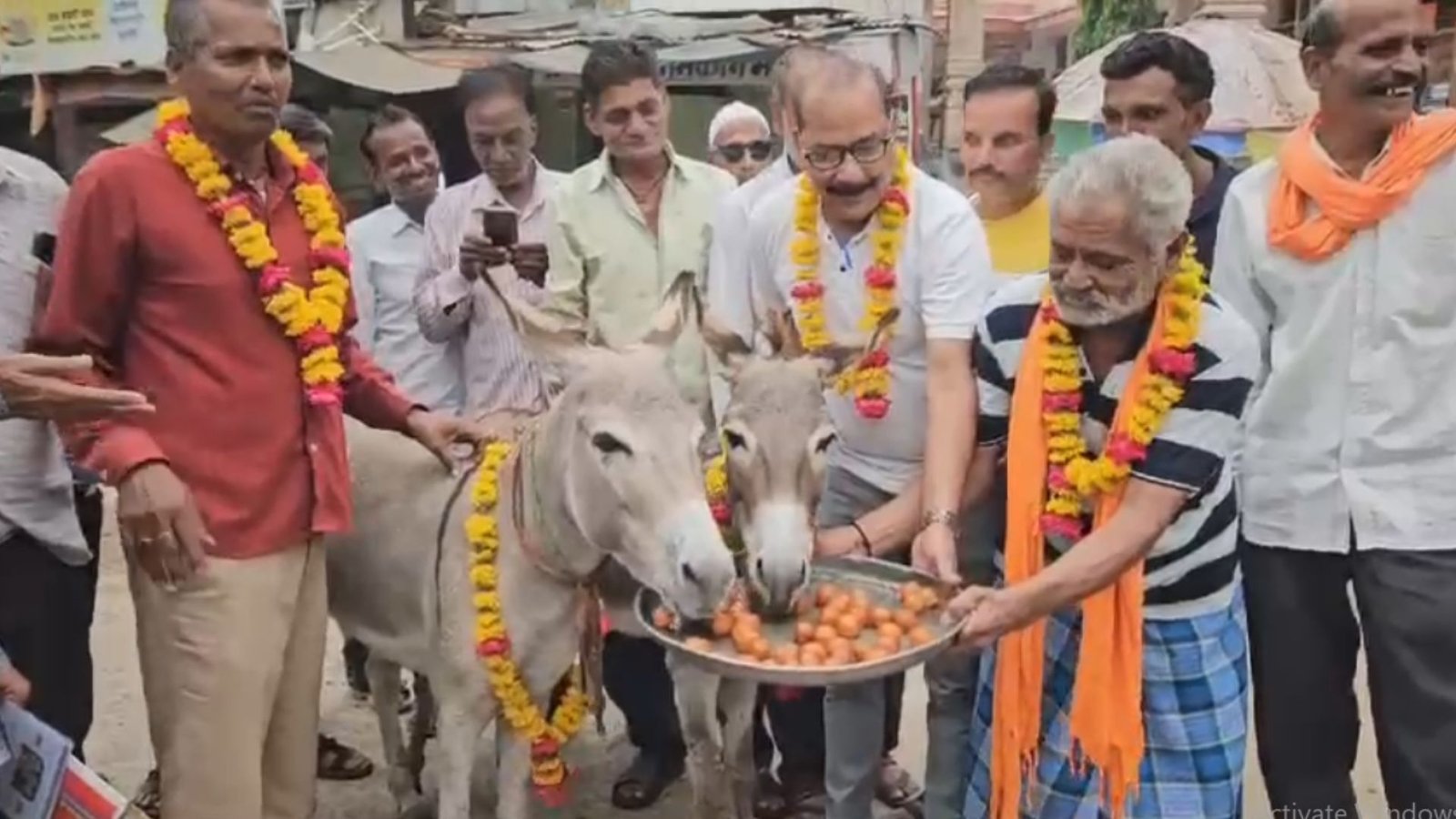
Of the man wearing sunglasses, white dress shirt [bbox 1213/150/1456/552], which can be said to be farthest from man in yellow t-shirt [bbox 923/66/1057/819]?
the man wearing sunglasses

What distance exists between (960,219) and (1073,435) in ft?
2.66

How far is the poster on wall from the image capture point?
41.4 ft

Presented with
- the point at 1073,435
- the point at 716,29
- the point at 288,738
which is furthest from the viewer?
the point at 716,29

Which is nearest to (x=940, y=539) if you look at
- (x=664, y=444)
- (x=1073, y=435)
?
(x=1073, y=435)

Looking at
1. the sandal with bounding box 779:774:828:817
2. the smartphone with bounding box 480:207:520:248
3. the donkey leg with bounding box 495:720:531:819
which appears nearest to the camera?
the donkey leg with bounding box 495:720:531:819

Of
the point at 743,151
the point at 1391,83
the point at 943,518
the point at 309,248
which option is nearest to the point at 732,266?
the point at 943,518

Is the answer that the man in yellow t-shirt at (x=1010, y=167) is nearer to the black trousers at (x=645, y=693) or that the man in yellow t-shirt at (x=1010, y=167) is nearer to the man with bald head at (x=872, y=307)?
the man with bald head at (x=872, y=307)

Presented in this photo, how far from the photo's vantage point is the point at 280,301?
325 cm

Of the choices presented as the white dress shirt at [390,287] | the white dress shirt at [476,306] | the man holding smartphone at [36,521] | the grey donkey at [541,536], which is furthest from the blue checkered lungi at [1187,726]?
the white dress shirt at [390,287]

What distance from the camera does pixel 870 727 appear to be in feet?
13.2

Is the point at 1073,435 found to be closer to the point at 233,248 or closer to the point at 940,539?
the point at 940,539

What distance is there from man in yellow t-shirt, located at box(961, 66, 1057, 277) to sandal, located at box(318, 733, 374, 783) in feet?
9.09

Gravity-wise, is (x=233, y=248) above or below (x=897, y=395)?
above

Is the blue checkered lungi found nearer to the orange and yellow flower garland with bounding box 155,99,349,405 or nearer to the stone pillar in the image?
the orange and yellow flower garland with bounding box 155,99,349,405
